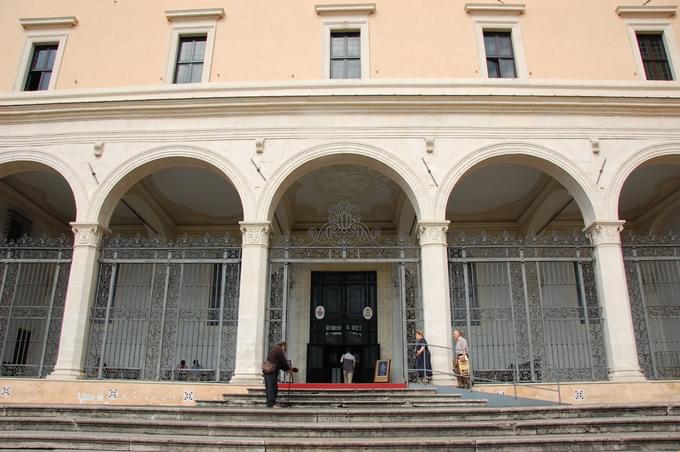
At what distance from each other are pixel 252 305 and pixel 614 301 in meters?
8.14

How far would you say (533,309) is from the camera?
45.1 feet

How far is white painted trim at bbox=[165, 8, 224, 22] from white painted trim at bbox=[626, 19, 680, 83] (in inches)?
438

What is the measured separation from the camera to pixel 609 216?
1236cm

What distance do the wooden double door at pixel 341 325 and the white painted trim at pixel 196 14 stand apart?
8.32 meters

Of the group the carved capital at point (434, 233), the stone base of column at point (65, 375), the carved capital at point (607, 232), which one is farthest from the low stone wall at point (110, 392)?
the carved capital at point (607, 232)

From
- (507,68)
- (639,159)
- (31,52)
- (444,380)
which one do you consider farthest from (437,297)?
(31,52)

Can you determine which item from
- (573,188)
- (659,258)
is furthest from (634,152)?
(659,258)

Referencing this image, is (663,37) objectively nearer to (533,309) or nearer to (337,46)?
(533,309)

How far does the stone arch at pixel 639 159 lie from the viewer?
41.1 feet

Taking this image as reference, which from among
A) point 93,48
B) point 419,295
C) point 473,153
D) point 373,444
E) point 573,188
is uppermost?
point 93,48

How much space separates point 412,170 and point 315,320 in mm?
6525

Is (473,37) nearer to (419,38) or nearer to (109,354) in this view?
(419,38)

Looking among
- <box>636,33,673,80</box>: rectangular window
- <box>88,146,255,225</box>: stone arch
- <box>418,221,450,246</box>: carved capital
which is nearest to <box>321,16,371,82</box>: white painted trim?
<box>88,146,255,225</box>: stone arch

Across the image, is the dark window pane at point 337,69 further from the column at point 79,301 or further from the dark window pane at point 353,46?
the column at point 79,301
